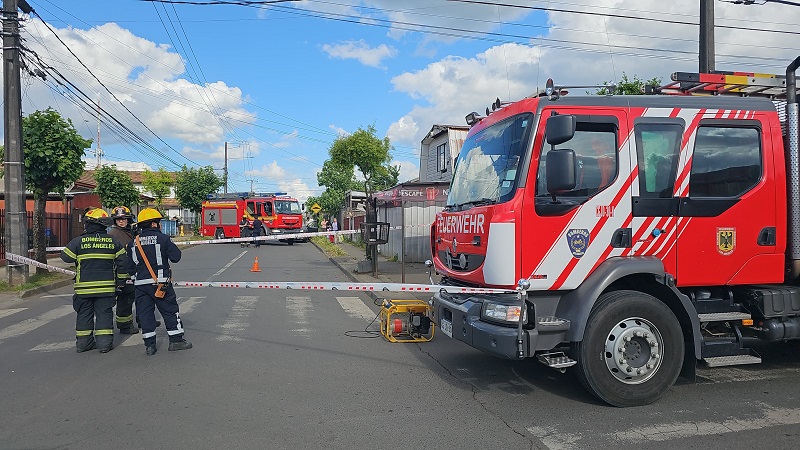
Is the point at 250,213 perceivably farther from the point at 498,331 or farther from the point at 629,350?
the point at 629,350

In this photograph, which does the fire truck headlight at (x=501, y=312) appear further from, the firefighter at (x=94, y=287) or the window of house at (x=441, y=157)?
the window of house at (x=441, y=157)

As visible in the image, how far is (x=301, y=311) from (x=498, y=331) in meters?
6.39

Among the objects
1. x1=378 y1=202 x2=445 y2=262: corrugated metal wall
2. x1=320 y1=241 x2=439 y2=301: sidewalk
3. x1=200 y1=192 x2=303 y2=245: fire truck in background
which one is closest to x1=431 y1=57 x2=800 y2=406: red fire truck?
x1=320 y1=241 x2=439 y2=301: sidewalk

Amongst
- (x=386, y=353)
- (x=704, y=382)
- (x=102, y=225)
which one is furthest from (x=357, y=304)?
(x=704, y=382)

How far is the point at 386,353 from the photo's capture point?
7473 millimetres

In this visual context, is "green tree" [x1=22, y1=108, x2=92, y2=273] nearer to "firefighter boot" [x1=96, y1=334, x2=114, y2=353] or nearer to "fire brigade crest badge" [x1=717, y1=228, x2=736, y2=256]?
"firefighter boot" [x1=96, y1=334, x2=114, y2=353]

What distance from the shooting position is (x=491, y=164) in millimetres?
5828

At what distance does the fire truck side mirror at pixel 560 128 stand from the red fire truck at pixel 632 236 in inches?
0.6

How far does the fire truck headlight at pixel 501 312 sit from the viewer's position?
5.08m

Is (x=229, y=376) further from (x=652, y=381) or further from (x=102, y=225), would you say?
(x=652, y=381)

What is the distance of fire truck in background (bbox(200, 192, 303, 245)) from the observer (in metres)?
38.2

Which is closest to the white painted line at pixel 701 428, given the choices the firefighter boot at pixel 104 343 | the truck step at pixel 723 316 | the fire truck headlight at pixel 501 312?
the truck step at pixel 723 316

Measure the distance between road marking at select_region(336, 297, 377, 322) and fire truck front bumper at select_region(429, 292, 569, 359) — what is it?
4579 millimetres

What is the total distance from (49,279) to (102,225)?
8.45 metres
